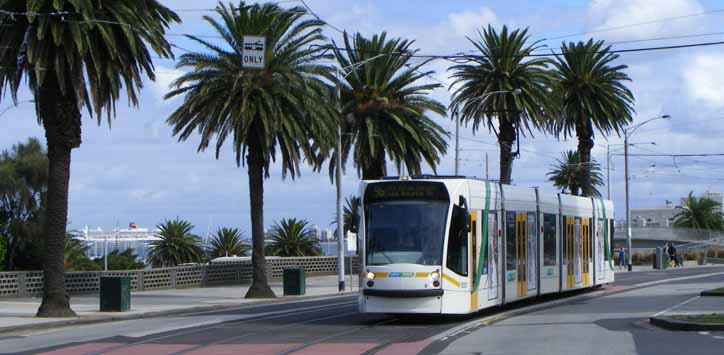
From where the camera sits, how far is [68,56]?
27.9m

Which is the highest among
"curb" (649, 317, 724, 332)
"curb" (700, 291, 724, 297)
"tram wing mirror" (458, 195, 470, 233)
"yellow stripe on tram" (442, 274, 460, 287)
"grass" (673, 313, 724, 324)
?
"tram wing mirror" (458, 195, 470, 233)

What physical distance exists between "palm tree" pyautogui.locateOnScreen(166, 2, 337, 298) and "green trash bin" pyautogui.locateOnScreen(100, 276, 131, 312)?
28.1 feet

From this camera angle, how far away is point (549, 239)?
30844 millimetres

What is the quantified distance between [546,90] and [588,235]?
16683 mm

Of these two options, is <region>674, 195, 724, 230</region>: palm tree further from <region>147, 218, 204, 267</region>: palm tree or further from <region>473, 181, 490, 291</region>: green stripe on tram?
<region>473, 181, 490, 291</region>: green stripe on tram

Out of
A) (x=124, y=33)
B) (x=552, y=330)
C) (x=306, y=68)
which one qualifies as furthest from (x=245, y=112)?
(x=552, y=330)

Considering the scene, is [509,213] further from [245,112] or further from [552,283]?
[245,112]

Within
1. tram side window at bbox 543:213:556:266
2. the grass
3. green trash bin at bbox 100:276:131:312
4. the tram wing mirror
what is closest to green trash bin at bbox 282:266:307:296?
green trash bin at bbox 100:276:131:312

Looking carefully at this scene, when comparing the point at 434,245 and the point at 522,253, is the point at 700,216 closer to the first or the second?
the point at 522,253

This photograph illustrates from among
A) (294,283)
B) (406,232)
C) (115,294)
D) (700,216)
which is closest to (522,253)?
(406,232)

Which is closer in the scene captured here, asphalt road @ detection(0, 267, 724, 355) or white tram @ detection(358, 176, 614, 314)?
asphalt road @ detection(0, 267, 724, 355)

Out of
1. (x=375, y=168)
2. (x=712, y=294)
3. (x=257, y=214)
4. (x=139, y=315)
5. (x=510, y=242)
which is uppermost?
(x=375, y=168)

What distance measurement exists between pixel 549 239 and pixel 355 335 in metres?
11.6

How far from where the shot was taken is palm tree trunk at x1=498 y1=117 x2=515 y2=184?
163ft
